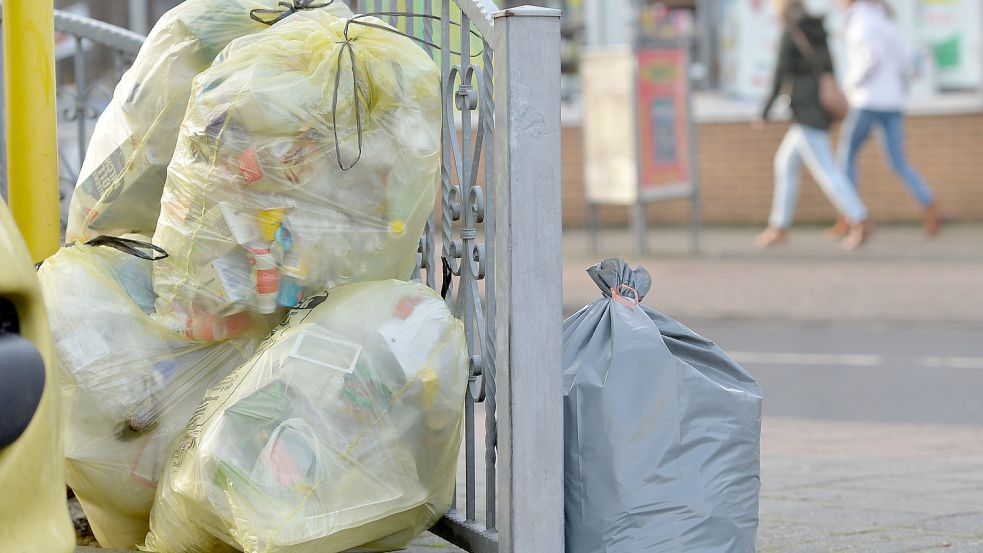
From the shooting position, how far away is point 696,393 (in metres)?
3.01

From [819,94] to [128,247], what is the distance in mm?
9604

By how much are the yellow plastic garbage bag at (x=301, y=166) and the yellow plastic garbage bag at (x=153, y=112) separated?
306mm

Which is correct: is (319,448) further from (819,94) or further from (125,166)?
(819,94)

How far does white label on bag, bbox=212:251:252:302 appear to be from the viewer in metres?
3.11

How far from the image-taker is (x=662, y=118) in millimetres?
12352

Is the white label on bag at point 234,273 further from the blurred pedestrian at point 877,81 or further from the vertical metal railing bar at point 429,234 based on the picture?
the blurred pedestrian at point 877,81

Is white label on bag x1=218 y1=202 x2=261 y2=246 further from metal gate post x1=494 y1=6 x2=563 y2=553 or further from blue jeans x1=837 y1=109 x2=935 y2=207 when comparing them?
blue jeans x1=837 y1=109 x2=935 y2=207

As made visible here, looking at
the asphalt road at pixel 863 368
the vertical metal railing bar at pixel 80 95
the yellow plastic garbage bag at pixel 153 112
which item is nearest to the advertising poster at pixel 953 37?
the asphalt road at pixel 863 368

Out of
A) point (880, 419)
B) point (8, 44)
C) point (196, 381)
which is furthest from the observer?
point (880, 419)

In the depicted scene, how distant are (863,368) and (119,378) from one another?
5.40 meters

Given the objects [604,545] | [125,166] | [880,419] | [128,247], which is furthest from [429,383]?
[880,419]

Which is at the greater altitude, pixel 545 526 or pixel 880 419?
pixel 545 526

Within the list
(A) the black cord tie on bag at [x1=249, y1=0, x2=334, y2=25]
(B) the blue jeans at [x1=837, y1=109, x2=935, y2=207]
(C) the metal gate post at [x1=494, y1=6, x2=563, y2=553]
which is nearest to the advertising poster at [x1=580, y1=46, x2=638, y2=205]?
(B) the blue jeans at [x1=837, y1=109, x2=935, y2=207]

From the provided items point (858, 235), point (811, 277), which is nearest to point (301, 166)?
point (811, 277)
